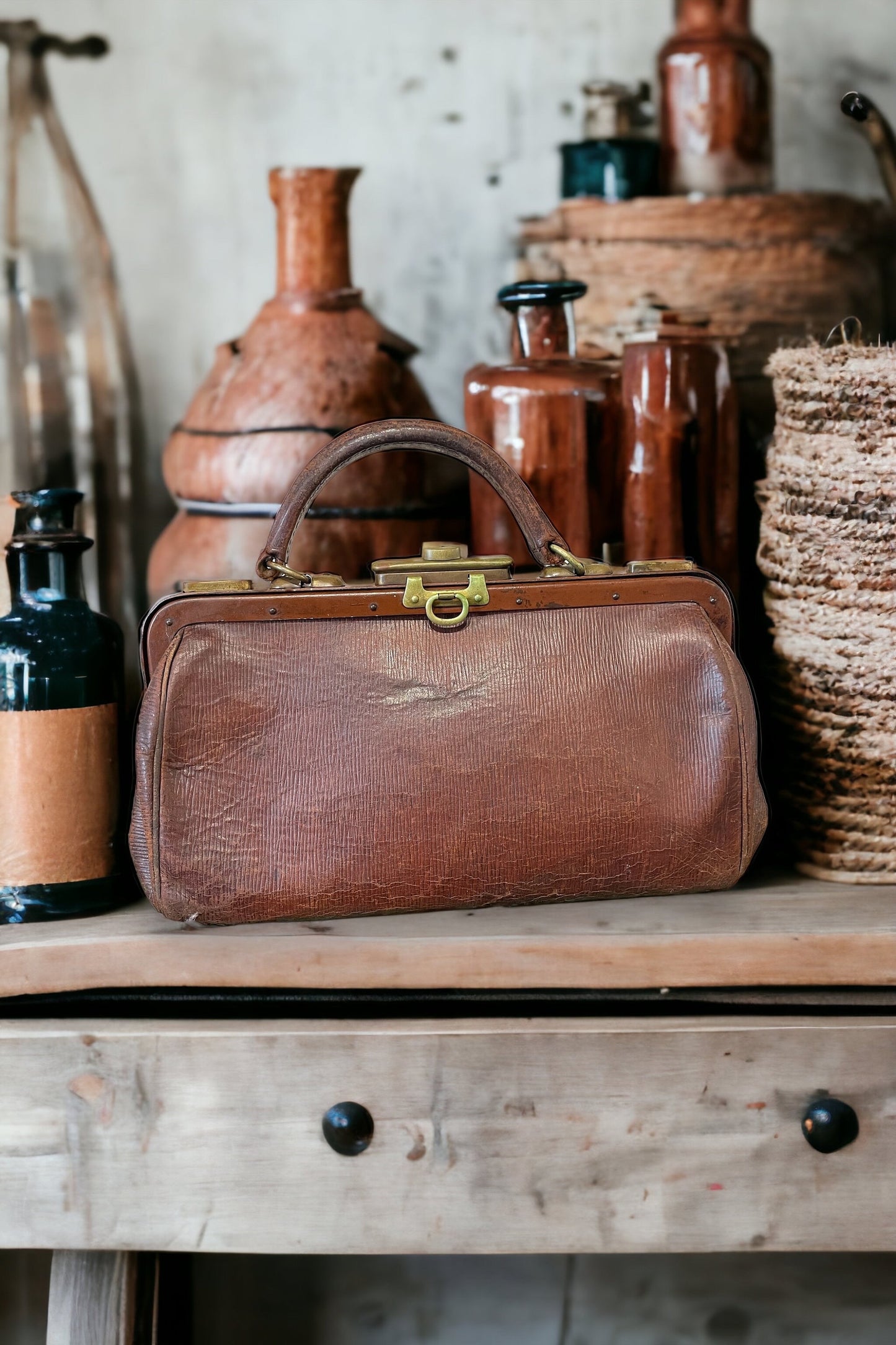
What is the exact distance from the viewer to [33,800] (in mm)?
729

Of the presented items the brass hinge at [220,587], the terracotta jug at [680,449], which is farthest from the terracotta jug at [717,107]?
the brass hinge at [220,587]

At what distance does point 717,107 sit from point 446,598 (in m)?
0.54

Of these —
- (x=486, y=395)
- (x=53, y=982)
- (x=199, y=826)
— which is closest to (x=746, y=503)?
(x=486, y=395)

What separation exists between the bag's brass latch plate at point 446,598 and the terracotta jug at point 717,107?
0.47 metres

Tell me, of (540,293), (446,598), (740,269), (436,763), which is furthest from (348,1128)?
(740,269)

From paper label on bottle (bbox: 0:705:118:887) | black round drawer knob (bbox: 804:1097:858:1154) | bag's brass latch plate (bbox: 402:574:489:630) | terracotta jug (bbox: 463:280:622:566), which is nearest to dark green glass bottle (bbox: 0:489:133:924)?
paper label on bottle (bbox: 0:705:118:887)

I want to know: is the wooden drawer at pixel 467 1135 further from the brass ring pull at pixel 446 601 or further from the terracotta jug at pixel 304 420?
the terracotta jug at pixel 304 420

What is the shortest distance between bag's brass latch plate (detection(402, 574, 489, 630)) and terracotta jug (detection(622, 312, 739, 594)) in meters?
0.20

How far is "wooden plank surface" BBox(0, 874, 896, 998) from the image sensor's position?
67 centimetres

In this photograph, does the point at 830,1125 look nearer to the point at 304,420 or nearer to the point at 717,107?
the point at 304,420

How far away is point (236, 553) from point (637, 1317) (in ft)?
2.63

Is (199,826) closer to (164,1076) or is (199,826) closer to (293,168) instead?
(164,1076)

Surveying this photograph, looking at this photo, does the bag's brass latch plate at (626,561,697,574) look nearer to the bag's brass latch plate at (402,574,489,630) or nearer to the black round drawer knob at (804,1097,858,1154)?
the bag's brass latch plate at (402,574,489,630)

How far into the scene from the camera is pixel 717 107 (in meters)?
0.98
